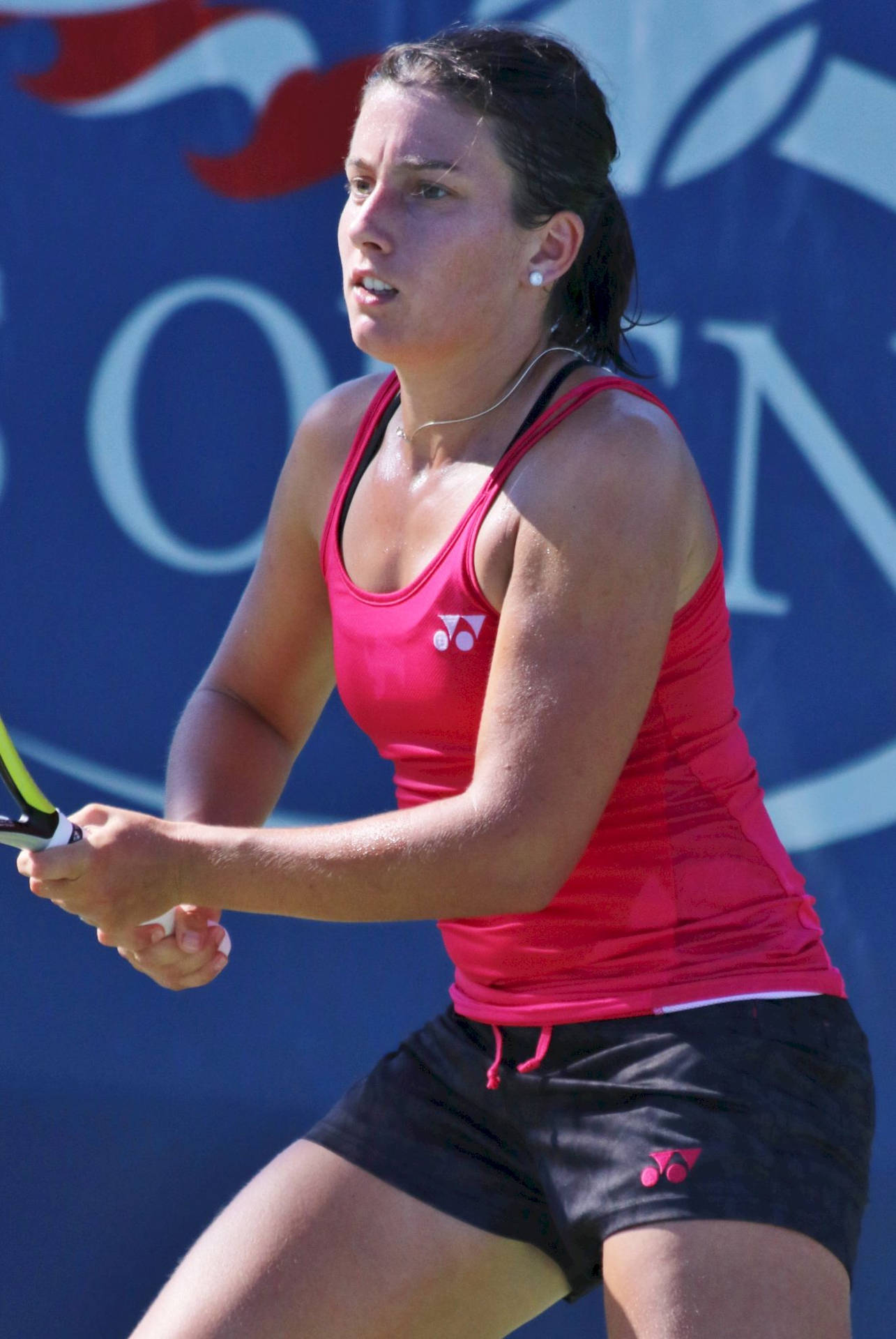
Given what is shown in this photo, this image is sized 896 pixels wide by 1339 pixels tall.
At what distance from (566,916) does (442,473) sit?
48 cm

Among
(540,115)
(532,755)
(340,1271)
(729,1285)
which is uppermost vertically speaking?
(540,115)

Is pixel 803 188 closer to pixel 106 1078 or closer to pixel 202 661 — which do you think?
pixel 202 661

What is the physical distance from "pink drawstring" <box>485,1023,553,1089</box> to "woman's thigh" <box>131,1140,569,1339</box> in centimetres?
15

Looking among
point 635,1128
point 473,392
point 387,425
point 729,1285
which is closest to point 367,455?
point 387,425

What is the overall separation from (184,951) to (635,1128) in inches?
20.7

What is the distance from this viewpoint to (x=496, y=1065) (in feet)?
5.77

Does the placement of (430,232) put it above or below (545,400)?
above

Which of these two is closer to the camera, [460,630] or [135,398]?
[460,630]

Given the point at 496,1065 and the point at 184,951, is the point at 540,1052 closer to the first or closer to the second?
the point at 496,1065

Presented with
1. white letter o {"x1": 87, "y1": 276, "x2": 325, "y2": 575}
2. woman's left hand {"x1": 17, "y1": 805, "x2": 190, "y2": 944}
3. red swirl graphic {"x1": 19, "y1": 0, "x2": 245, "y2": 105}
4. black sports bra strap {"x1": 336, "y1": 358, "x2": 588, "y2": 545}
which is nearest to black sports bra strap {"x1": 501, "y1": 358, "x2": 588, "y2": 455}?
black sports bra strap {"x1": 336, "y1": 358, "x2": 588, "y2": 545}

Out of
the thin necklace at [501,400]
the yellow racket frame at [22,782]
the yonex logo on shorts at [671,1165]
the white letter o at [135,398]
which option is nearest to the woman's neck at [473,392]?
the thin necklace at [501,400]

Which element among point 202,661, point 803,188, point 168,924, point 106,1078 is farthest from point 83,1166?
point 803,188

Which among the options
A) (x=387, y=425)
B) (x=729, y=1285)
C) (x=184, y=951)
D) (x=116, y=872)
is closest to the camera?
(x=729, y=1285)

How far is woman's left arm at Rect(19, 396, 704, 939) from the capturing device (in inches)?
60.4
